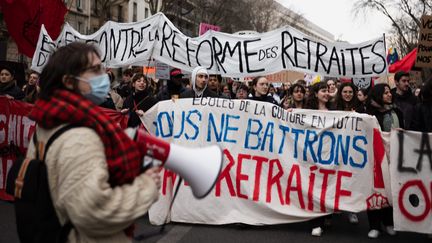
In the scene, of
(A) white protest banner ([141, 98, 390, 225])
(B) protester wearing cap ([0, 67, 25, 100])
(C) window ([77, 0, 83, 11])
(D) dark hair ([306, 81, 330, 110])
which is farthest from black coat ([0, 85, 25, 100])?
(C) window ([77, 0, 83, 11])

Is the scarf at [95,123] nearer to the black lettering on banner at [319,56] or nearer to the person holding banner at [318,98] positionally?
the person holding banner at [318,98]

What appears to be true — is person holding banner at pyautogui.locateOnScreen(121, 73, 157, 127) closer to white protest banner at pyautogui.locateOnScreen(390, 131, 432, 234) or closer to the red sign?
the red sign

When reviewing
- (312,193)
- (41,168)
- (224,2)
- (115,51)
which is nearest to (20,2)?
(115,51)

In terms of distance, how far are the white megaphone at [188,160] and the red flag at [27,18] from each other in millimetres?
7619

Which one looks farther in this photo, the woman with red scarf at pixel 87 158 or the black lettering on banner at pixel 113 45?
the black lettering on banner at pixel 113 45

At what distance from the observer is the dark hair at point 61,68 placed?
2.25 meters

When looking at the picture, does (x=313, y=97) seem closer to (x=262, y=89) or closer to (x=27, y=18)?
(x=262, y=89)

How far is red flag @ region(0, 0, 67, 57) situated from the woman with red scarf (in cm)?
747

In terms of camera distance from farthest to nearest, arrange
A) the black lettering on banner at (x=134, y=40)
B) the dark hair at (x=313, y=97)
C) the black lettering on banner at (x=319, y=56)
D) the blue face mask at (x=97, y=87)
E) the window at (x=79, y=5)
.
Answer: the window at (x=79, y=5) < the black lettering on banner at (x=134, y=40) < the black lettering on banner at (x=319, y=56) < the dark hair at (x=313, y=97) < the blue face mask at (x=97, y=87)

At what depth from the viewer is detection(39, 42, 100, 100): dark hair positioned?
225cm

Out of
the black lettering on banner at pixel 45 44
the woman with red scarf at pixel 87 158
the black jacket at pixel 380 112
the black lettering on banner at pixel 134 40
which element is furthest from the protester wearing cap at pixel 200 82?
the woman with red scarf at pixel 87 158

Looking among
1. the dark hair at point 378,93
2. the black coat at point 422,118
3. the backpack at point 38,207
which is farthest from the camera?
the dark hair at point 378,93

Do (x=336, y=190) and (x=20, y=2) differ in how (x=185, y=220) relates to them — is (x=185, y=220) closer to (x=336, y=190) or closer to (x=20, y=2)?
(x=336, y=190)

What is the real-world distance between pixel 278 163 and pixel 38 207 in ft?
13.0
